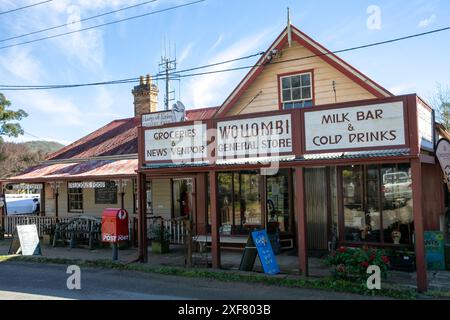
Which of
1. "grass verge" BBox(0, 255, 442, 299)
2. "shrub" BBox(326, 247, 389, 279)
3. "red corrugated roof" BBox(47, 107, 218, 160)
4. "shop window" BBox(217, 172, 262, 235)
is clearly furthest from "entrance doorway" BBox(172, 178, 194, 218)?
"shrub" BBox(326, 247, 389, 279)

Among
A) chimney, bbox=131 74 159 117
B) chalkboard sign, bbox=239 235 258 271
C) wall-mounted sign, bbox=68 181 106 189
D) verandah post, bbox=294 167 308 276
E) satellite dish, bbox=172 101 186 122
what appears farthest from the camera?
chimney, bbox=131 74 159 117

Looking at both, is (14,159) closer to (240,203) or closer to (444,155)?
(240,203)

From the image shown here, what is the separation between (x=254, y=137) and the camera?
10305 mm

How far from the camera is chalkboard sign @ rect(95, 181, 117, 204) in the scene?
17672mm

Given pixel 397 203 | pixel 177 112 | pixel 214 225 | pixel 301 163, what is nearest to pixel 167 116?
pixel 177 112

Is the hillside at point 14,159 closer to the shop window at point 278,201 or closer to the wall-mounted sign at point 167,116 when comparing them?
the wall-mounted sign at point 167,116

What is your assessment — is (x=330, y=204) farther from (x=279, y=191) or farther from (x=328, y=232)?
(x=279, y=191)

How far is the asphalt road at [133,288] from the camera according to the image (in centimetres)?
834

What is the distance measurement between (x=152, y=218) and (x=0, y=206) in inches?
295

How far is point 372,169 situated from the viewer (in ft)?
38.7

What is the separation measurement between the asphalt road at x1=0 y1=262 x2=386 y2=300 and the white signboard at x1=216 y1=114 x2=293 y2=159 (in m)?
2.93

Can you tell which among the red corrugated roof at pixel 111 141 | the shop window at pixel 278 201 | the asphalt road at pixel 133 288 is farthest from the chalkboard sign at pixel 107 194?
the shop window at pixel 278 201

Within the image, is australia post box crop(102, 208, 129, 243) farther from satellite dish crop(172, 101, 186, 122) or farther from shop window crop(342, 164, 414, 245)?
shop window crop(342, 164, 414, 245)
